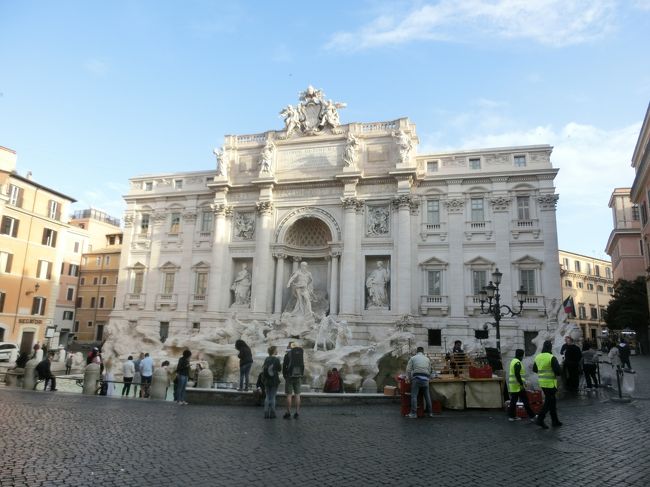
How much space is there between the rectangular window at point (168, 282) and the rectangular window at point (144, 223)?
418 centimetres

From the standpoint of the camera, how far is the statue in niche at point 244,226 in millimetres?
32562

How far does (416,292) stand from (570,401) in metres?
15.5

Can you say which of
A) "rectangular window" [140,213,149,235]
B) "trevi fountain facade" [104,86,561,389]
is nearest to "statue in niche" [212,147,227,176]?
"trevi fountain facade" [104,86,561,389]

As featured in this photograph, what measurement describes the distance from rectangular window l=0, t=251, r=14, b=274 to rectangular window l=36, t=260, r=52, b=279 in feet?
7.13

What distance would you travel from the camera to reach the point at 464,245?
95.2 feet

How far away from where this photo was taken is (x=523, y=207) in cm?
2891

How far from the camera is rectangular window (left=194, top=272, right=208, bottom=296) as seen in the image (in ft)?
108

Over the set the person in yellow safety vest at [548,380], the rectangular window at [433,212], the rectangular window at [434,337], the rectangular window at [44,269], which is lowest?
the person in yellow safety vest at [548,380]

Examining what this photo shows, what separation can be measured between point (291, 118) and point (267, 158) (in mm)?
3353

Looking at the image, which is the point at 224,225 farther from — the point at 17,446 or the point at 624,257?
the point at 624,257

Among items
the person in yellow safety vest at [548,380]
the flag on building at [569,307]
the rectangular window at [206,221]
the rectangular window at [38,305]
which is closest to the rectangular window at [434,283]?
the flag on building at [569,307]

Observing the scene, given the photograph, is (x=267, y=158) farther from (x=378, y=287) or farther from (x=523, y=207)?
(x=523, y=207)

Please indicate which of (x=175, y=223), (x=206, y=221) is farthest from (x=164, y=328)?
(x=206, y=221)

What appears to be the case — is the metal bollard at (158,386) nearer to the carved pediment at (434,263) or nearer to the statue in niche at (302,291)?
the statue in niche at (302,291)
